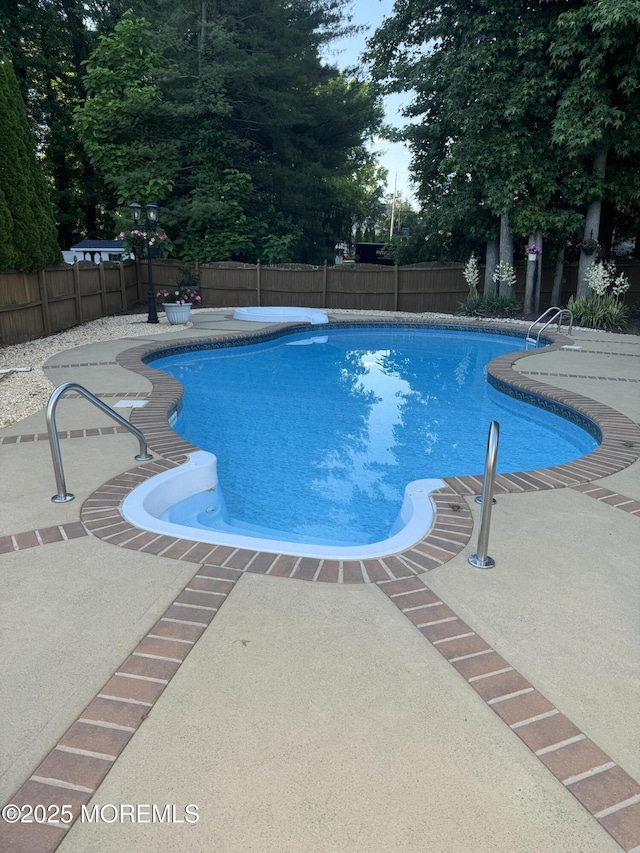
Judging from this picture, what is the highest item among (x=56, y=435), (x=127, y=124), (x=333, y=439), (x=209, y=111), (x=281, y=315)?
(x=209, y=111)

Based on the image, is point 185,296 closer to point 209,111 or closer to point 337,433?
point 209,111

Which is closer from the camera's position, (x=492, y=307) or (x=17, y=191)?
(x=17, y=191)

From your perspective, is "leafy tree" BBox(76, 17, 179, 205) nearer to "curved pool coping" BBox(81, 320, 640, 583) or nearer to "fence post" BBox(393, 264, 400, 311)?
"fence post" BBox(393, 264, 400, 311)

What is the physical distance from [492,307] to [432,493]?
15.2 metres

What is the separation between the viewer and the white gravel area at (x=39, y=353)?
7.24 m

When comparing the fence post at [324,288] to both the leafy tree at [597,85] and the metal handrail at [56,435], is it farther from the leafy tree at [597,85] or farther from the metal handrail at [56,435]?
the metal handrail at [56,435]

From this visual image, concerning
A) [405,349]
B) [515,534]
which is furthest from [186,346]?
[515,534]

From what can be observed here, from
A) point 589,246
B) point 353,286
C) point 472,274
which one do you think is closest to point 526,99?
point 589,246

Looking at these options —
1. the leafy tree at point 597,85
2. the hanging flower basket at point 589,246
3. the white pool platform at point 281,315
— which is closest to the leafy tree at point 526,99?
the leafy tree at point 597,85

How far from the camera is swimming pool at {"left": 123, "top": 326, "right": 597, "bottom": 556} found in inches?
197

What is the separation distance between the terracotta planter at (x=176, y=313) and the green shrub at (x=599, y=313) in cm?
1046

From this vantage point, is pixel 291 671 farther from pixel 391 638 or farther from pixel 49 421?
pixel 49 421

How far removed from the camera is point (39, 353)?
10969mm

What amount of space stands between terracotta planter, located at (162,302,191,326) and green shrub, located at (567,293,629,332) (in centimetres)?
1046
